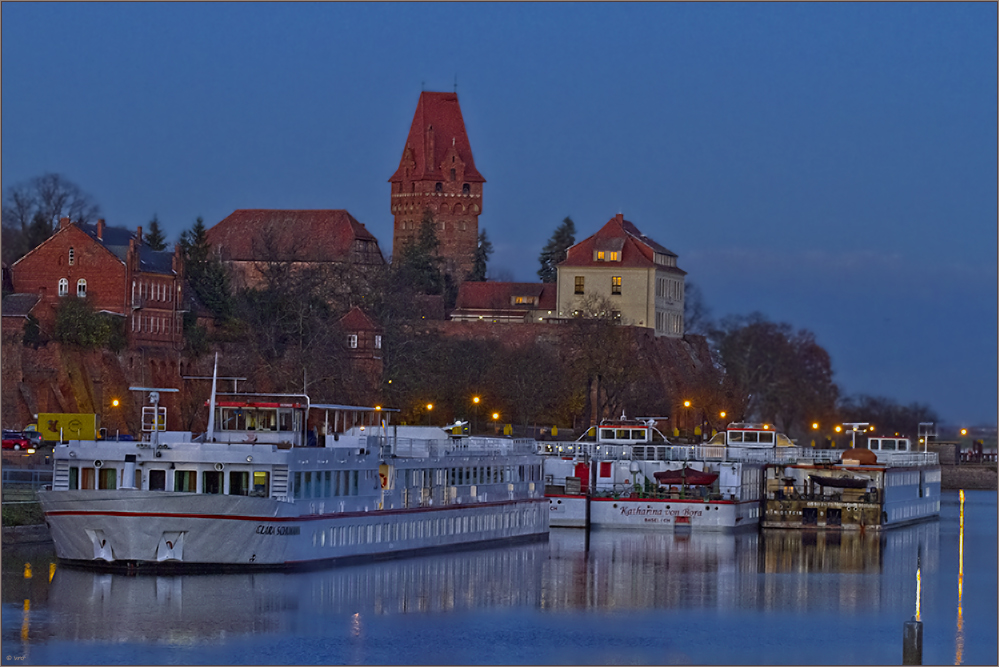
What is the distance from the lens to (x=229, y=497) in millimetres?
47188

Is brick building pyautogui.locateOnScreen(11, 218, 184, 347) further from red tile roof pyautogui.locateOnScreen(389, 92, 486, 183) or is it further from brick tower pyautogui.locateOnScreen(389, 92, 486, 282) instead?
red tile roof pyautogui.locateOnScreen(389, 92, 486, 183)

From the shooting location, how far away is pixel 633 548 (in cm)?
6384

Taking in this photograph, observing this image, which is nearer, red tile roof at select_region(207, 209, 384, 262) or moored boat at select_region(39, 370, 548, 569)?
moored boat at select_region(39, 370, 548, 569)

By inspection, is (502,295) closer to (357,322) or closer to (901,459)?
(357,322)

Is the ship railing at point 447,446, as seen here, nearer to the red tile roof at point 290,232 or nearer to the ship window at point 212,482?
the ship window at point 212,482

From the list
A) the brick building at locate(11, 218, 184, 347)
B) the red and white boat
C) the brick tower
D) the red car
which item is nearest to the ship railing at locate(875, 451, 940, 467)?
the red and white boat

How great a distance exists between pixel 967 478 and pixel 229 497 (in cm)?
9378

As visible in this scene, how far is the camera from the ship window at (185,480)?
48.1m

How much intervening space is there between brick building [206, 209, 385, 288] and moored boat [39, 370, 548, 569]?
84.2m

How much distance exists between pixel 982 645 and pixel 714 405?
8297 centimetres

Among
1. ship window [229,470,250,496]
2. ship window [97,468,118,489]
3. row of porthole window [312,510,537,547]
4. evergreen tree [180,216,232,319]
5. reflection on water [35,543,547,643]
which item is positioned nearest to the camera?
reflection on water [35,543,547,643]

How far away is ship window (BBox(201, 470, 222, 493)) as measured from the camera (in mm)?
48125

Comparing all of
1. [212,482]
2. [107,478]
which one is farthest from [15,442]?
[212,482]

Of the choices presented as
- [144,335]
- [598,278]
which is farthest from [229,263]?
[144,335]
